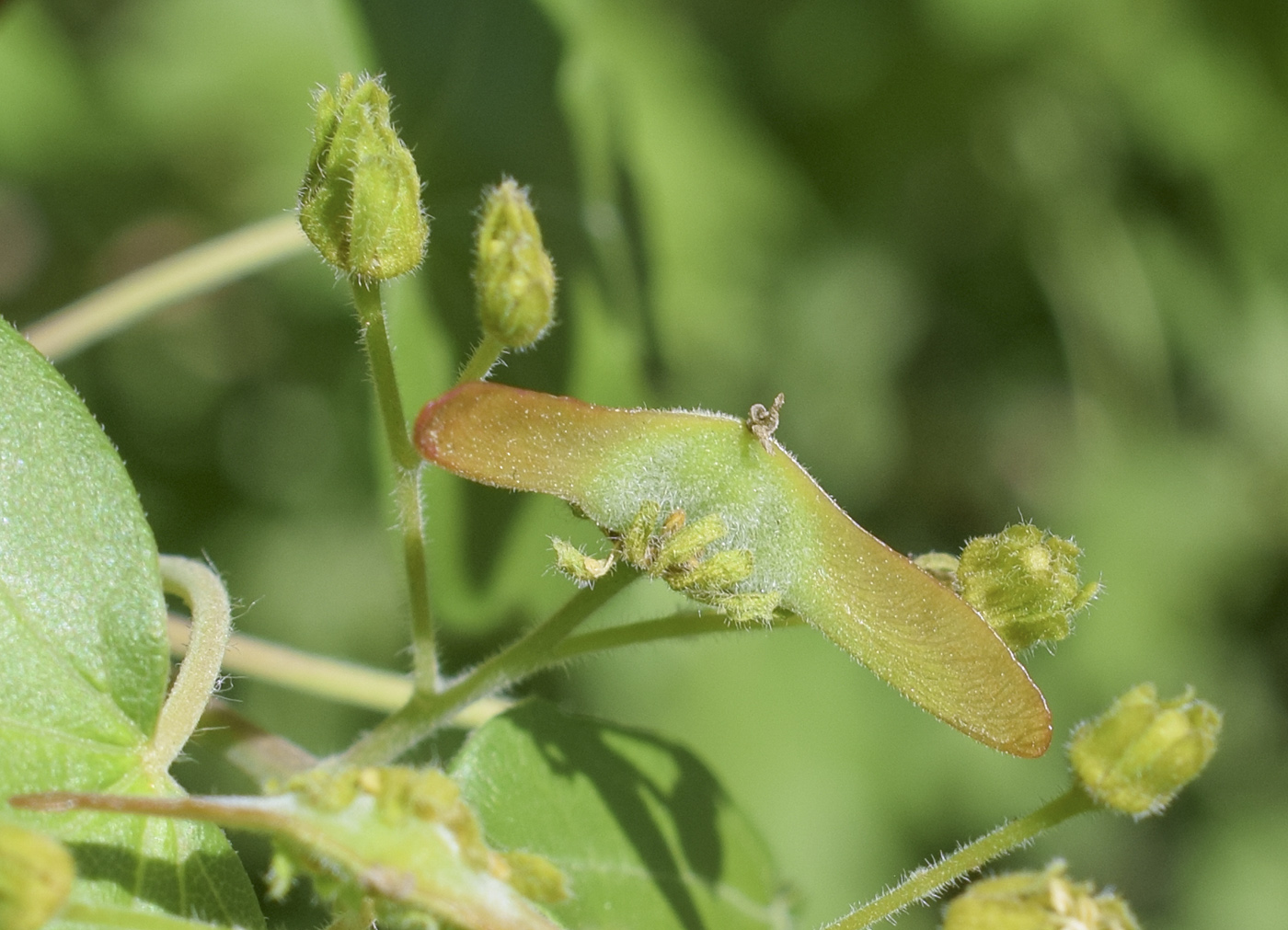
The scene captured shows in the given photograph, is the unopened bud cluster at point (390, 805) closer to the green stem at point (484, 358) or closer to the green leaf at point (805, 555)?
the green leaf at point (805, 555)

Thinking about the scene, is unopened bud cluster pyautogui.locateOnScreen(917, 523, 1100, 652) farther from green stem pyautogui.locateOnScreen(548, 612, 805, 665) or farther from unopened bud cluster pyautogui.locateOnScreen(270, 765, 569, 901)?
unopened bud cluster pyautogui.locateOnScreen(270, 765, 569, 901)

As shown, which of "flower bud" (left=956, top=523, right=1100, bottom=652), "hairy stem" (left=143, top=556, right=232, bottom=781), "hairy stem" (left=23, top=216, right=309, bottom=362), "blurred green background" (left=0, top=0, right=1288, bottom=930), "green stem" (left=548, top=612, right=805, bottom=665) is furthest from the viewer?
"blurred green background" (left=0, top=0, right=1288, bottom=930)

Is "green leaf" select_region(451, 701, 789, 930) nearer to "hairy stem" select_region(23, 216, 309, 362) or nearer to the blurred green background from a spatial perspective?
"hairy stem" select_region(23, 216, 309, 362)

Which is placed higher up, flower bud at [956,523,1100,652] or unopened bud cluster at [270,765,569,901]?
flower bud at [956,523,1100,652]

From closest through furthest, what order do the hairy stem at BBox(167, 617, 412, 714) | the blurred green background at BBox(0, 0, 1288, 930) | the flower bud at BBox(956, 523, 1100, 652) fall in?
the flower bud at BBox(956, 523, 1100, 652) → the hairy stem at BBox(167, 617, 412, 714) → the blurred green background at BBox(0, 0, 1288, 930)

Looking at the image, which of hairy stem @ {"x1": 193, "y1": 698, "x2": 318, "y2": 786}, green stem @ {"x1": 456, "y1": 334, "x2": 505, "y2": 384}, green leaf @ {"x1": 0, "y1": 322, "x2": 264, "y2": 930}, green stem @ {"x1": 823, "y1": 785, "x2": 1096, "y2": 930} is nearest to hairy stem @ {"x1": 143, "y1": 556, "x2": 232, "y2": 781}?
green leaf @ {"x1": 0, "y1": 322, "x2": 264, "y2": 930}

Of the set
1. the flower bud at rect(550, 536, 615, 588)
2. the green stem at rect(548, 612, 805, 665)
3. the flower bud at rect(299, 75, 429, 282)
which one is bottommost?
the flower bud at rect(550, 536, 615, 588)

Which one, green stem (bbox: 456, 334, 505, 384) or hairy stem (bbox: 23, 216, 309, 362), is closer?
green stem (bbox: 456, 334, 505, 384)

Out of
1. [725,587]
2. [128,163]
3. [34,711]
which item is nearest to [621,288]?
[725,587]
